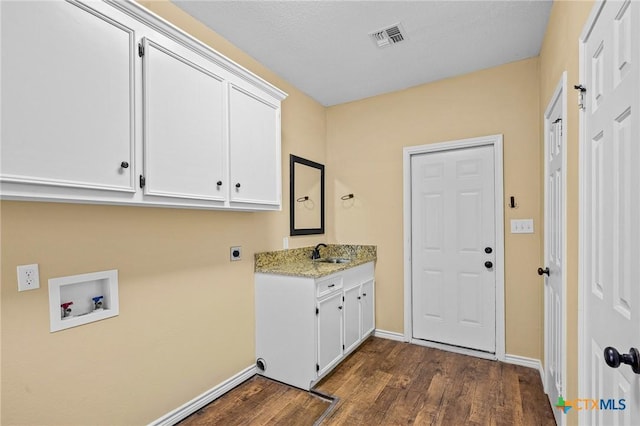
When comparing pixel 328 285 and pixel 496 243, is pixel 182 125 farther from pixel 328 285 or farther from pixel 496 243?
pixel 496 243

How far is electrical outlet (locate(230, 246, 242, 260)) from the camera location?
8.04 feet

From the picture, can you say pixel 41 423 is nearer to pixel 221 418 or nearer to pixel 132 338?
pixel 132 338

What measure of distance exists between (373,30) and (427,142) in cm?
129

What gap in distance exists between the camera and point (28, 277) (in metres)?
1.38

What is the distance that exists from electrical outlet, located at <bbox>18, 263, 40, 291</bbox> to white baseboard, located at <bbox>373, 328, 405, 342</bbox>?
9.68 feet

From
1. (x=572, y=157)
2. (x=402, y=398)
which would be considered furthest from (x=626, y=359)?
(x=402, y=398)

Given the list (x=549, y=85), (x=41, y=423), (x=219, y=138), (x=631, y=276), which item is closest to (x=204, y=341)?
(x=41, y=423)

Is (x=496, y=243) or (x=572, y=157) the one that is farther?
(x=496, y=243)

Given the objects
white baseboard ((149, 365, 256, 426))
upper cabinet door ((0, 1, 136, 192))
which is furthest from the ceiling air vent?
white baseboard ((149, 365, 256, 426))

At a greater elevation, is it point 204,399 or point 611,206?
point 611,206

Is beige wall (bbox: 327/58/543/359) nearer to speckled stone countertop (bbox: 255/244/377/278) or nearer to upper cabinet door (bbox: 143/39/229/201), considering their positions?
speckled stone countertop (bbox: 255/244/377/278)

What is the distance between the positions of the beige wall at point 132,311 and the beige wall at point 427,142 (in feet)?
4.24

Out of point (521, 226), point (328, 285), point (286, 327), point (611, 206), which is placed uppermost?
point (611, 206)

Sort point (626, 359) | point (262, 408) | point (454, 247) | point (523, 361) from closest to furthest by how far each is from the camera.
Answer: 1. point (626, 359)
2. point (262, 408)
3. point (523, 361)
4. point (454, 247)
